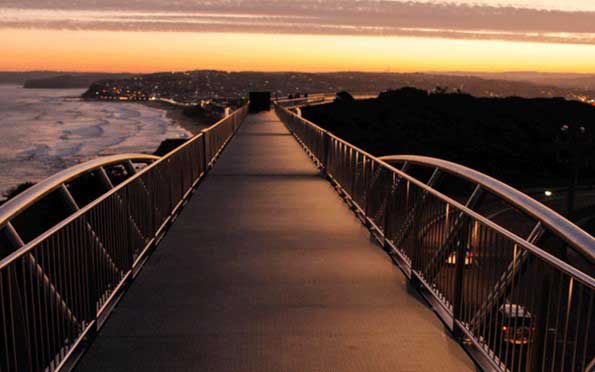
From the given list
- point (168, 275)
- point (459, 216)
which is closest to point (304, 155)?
point (168, 275)

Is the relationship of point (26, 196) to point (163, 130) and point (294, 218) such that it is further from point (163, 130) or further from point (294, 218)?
point (163, 130)

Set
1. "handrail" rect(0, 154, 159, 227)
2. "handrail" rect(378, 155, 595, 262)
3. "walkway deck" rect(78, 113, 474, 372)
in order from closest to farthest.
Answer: "handrail" rect(378, 155, 595, 262) < "handrail" rect(0, 154, 159, 227) < "walkway deck" rect(78, 113, 474, 372)

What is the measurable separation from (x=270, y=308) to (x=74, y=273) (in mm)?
1736

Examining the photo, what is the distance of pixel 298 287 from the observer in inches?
237

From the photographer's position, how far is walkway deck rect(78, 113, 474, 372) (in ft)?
14.3

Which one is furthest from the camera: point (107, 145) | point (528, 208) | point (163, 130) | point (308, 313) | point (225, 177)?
point (163, 130)

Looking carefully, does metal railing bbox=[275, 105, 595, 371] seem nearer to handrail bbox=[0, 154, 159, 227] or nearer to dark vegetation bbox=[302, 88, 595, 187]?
handrail bbox=[0, 154, 159, 227]

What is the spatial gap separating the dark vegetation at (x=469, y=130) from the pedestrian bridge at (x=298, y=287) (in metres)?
37.0

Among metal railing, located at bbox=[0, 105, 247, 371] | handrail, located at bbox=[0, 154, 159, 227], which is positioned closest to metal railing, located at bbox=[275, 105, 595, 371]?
metal railing, located at bbox=[0, 105, 247, 371]

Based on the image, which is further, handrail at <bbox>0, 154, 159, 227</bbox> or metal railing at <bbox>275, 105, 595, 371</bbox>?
handrail at <bbox>0, 154, 159, 227</bbox>

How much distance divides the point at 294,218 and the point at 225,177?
5.28 meters

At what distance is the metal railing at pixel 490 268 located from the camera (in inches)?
129

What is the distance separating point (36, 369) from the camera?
12.0ft

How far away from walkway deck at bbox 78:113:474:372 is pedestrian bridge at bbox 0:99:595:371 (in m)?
0.02
